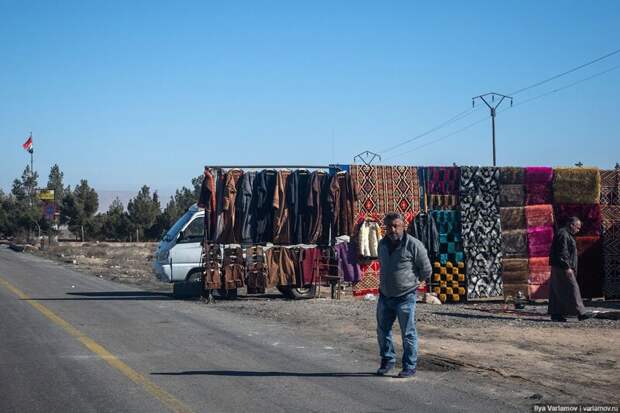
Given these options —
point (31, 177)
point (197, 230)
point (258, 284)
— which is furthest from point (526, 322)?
point (31, 177)

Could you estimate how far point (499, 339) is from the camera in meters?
11.8

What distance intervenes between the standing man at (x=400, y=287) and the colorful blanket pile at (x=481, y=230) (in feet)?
30.9

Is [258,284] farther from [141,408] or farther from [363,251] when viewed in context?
[141,408]

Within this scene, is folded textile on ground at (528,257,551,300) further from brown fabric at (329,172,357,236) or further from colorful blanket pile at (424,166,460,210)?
brown fabric at (329,172,357,236)

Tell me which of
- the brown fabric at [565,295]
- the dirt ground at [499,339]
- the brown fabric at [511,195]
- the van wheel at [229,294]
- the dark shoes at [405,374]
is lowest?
the dirt ground at [499,339]

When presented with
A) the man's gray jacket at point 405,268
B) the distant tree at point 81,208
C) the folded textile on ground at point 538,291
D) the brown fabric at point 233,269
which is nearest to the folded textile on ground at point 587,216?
the folded textile on ground at point 538,291

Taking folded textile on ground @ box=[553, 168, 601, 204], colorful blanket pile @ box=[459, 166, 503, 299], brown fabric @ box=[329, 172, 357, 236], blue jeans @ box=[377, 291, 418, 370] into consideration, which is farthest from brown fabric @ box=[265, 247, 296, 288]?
blue jeans @ box=[377, 291, 418, 370]

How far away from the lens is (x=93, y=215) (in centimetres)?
8581

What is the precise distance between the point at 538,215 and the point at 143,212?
64.0m

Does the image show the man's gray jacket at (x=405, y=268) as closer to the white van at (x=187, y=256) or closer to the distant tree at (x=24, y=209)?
the white van at (x=187, y=256)

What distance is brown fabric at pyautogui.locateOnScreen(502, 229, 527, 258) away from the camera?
17.8 m

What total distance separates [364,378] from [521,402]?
1.84 metres

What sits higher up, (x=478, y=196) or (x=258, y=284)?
(x=478, y=196)

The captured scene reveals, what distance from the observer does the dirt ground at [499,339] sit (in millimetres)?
8500
